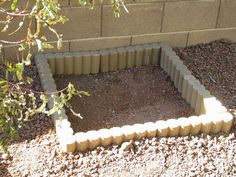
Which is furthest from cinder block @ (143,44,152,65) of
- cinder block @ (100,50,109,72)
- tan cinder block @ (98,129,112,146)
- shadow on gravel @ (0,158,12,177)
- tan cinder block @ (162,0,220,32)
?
shadow on gravel @ (0,158,12,177)

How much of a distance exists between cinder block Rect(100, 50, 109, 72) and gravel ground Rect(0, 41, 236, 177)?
0.97 metres

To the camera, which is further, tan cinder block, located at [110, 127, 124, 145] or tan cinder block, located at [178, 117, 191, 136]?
tan cinder block, located at [178, 117, 191, 136]

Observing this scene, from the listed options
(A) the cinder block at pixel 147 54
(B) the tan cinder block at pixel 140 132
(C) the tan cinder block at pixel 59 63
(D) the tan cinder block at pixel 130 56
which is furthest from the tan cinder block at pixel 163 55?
(B) the tan cinder block at pixel 140 132

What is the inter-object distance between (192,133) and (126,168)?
0.59 m

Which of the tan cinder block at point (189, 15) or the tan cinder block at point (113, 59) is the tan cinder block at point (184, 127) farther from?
the tan cinder block at point (189, 15)

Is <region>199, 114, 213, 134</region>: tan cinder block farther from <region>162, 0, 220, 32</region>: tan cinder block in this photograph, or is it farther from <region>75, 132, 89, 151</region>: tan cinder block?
<region>162, 0, 220, 32</region>: tan cinder block

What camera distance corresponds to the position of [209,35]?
4258 millimetres

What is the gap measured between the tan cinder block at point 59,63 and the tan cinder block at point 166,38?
0.68 m

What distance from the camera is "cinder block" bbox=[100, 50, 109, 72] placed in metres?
3.92

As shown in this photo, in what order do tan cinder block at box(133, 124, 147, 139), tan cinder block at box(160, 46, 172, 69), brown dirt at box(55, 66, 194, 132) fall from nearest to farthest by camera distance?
tan cinder block at box(133, 124, 147, 139)
brown dirt at box(55, 66, 194, 132)
tan cinder block at box(160, 46, 172, 69)

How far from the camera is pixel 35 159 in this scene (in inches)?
113

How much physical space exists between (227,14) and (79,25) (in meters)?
1.42

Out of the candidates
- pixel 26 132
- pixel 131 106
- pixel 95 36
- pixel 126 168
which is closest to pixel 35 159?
pixel 26 132

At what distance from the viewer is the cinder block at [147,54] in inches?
159
